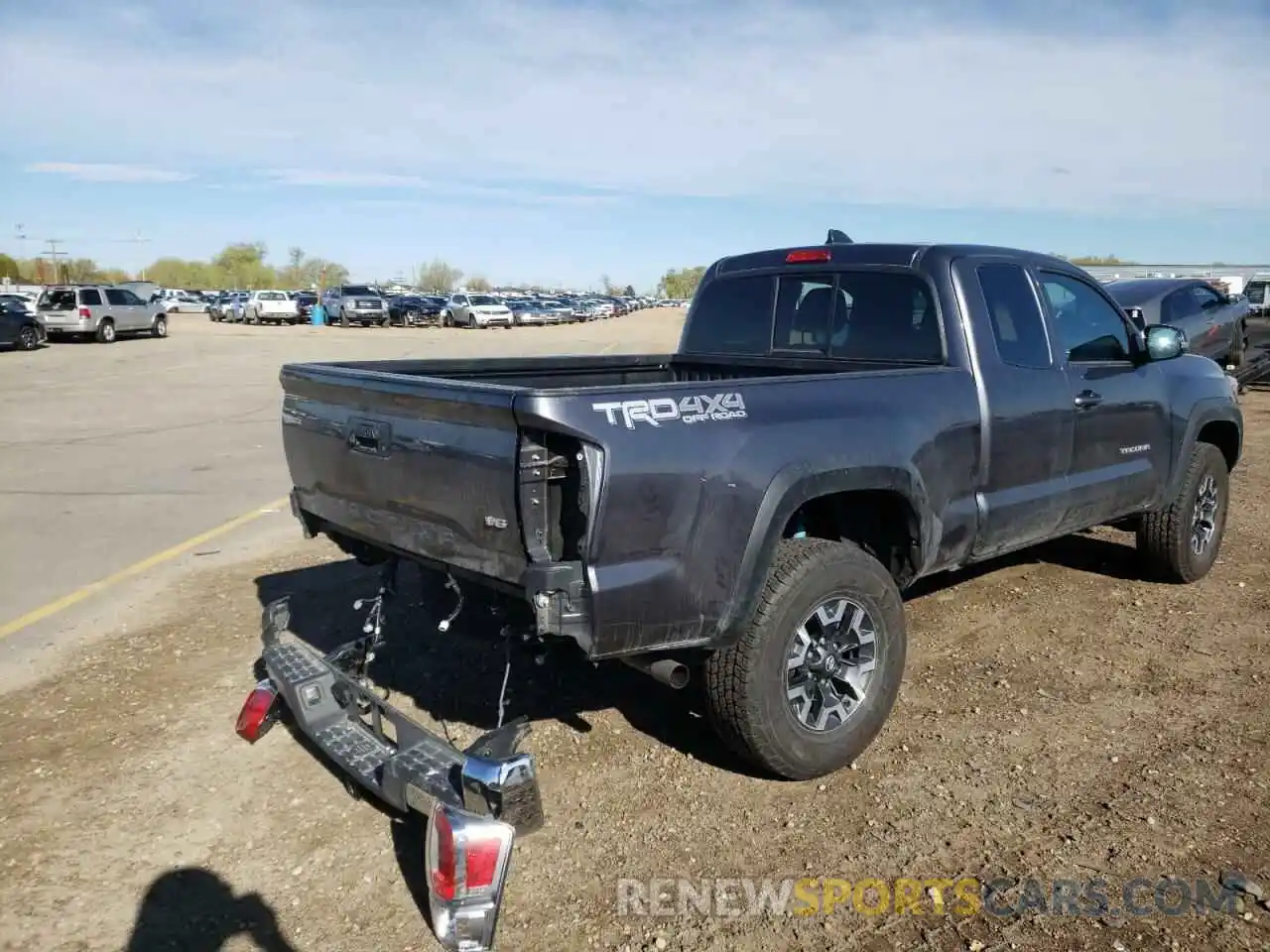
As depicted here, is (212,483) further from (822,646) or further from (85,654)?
(822,646)

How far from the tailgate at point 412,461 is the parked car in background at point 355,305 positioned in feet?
152

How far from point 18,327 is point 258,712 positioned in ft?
98.2

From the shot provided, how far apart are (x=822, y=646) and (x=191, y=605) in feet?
12.9

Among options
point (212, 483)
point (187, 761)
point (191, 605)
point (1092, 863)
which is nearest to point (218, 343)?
point (212, 483)

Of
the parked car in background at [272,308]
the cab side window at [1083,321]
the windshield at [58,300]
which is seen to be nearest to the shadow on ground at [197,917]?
A: the cab side window at [1083,321]

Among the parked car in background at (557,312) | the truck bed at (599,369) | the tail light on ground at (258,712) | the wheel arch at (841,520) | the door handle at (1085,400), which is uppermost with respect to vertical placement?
the truck bed at (599,369)

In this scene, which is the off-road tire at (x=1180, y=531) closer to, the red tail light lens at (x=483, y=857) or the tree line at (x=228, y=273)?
the red tail light lens at (x=483, y=857)

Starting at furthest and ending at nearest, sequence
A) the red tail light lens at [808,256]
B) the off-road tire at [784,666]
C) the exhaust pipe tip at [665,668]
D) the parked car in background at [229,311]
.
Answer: the parked car in background at [229,311]
the red tail light lens at [808,256]
the off-road tire at [784,666]
the exhaust pipe tip at [665,668]

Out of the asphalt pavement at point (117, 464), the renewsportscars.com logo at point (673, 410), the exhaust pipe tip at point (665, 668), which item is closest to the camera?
the renewsportscars.com logo at point (673, 410)

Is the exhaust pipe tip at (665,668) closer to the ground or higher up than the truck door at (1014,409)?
closer to the ground

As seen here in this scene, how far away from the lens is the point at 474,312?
53812 mm

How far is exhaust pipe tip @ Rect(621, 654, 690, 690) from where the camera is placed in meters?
3.24

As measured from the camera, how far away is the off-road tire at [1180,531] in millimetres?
5809

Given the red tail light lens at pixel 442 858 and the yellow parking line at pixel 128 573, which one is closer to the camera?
the red tail light lens at pixel 442 858
